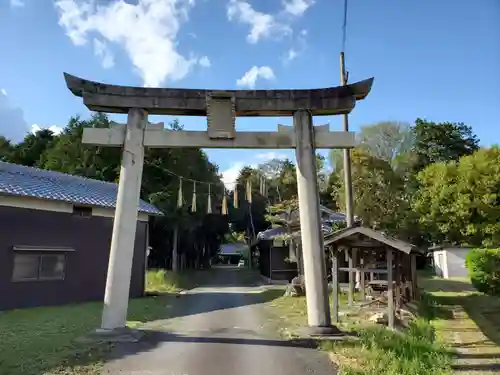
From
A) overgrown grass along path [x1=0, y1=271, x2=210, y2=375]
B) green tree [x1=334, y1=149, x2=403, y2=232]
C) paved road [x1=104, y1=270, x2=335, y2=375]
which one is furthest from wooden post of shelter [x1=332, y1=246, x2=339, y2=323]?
green tree [x1=334, y1=149, x2=403, y2=232]

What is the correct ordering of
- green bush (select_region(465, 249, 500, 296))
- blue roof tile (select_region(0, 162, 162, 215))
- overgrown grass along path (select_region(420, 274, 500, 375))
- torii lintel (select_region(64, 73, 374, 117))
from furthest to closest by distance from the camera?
green bush (select_region(465, 249, 500, 296)) < blue roof tile (select_region(0, 162, 162, 215)) < torii lintel (select_region(64, 73, 374, 117)) < overgrown grass along path (select_region(420, 274, 500, 375))

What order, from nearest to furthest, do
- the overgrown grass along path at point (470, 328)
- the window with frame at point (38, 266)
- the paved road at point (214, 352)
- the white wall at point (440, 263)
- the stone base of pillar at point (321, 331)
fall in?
the paved road at point (214, 352) < the overgrown grass along path at point (470, 328) < the stone base of pillar at point (321, 331) < the window with frame at point (38, 266) < the white wall at point (440, 263)

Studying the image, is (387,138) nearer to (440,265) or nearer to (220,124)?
(440,265)

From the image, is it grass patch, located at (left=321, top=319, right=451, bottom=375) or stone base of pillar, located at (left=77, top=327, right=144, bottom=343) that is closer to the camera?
grass patch, located at (left=321, top=319, right=451, bottom=375)

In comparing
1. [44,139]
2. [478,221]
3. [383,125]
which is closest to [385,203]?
[478,221]

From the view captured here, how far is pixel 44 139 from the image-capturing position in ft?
123

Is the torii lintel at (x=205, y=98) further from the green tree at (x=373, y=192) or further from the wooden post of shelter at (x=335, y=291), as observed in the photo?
the green tree at (x=373, y=192)

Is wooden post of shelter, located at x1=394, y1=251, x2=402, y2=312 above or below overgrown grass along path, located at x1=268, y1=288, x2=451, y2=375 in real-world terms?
above

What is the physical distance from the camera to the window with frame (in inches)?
568

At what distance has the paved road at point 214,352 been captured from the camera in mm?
6699

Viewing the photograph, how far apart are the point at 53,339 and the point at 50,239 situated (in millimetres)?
7399

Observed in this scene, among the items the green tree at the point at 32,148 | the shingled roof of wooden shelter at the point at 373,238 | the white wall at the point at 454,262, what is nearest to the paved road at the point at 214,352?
the shingled roof of wooden shelter at the point at 373,238

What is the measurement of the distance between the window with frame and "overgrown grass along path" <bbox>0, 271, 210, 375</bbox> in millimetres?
1295

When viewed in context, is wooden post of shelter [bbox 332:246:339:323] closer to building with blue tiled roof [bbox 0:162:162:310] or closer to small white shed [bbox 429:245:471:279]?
building with blue tiled roof [bbox 0:162:162:310]
